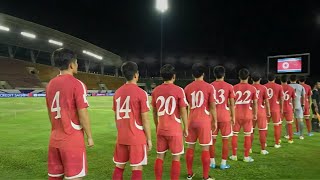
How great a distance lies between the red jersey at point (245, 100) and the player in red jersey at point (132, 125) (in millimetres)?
3944

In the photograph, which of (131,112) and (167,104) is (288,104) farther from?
(131,112)

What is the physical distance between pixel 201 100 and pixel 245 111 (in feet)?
7.70

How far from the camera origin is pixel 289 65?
3928cm

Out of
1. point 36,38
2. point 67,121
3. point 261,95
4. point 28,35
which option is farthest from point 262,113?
point 36,38

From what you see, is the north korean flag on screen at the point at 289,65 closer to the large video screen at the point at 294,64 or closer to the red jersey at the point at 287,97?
the large video screen at the point at 294,64

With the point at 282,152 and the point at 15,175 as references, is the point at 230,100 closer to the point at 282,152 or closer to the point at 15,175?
the point at 282,152

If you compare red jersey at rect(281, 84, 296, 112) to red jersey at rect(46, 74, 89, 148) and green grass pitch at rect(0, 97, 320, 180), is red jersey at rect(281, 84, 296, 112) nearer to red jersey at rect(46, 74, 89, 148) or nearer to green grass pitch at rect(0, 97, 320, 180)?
green grass pitch at rect(0, 97, 320, 180)

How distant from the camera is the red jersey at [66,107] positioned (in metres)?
3.89

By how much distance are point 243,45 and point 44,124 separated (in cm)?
5438

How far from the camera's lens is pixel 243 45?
63.8 m

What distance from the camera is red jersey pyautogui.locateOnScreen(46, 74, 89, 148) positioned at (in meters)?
3.89

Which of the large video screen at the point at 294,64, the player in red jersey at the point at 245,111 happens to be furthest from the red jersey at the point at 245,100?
the large video screen at the point at 294,64

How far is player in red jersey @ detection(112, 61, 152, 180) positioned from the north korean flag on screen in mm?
37821

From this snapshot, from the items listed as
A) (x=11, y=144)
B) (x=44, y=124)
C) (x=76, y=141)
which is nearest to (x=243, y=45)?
(x=44, y=124)
